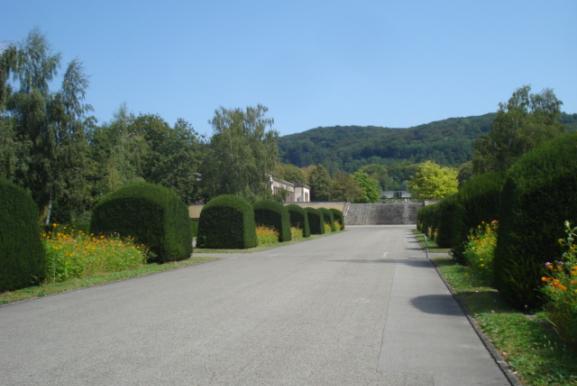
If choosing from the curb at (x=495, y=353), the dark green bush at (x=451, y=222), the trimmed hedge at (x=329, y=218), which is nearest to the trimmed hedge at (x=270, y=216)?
the dark green bush at (x=451, y=222)

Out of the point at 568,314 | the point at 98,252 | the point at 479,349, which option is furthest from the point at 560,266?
the point at 98,252

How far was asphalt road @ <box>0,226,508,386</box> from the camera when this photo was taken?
219 inches

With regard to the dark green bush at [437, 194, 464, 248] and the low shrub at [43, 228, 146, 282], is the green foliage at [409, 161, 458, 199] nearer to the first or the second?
the dark green bush at [437, 194, 464, 248]

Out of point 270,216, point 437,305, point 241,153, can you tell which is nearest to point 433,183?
point 241,153

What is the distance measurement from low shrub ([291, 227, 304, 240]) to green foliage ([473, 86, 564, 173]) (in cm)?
2061

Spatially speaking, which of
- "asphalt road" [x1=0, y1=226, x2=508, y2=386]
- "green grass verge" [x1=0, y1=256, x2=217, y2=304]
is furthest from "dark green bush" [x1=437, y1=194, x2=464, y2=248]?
"green grass verge" [x1=0, y1=256, x2=217, y2=304]

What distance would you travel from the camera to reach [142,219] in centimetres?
1992

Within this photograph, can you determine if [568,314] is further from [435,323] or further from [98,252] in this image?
[98,252]

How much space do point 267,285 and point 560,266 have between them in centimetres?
719

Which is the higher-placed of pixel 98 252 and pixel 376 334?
pixel 98 252

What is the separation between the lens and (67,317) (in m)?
8.93

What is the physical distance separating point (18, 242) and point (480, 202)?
1284 centimetres

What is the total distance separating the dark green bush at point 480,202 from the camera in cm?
1774

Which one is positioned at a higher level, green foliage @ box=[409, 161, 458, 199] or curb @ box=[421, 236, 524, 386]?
green foliage @ box=[409, 161, 458, 199]
